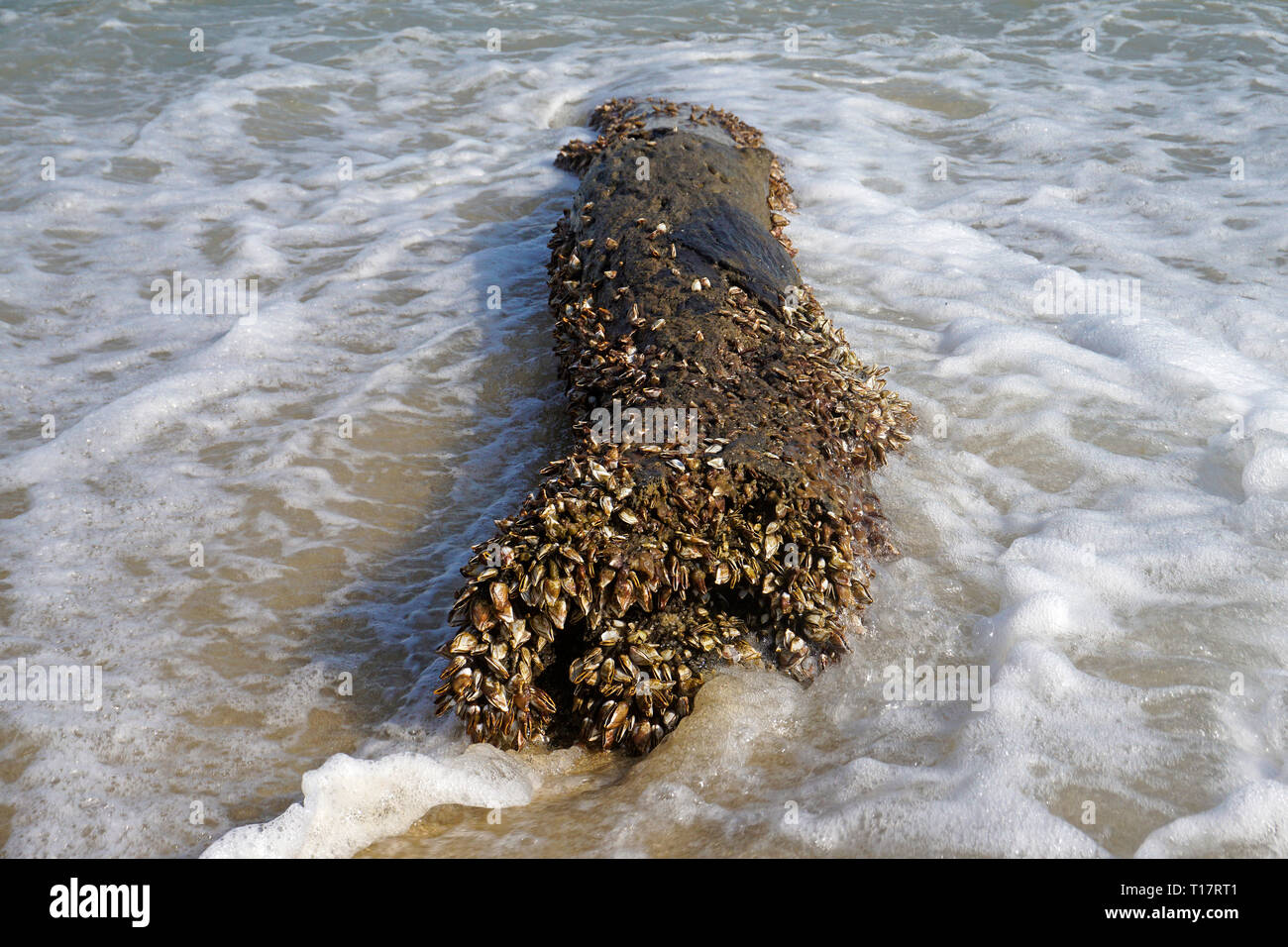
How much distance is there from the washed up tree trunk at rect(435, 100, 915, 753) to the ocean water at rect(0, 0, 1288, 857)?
0.23m

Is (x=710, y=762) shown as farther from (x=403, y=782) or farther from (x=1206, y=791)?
(x=1206, y=791)

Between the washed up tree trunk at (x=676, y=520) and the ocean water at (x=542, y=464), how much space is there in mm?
A: 235

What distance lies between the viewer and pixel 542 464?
242 inches

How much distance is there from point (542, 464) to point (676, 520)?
1.79 metres

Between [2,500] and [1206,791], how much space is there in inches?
264

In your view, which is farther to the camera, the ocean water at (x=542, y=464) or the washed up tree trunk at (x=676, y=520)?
the washed up tree trunk at (x=676, y=520)

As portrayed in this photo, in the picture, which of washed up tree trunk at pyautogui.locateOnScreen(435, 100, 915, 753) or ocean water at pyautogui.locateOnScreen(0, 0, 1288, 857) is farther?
washed up tree trunk at pyautogui.locateOnScreen(435, 100, 915, 753)

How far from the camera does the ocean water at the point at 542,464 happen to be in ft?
12.9

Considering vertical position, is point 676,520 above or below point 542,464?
above

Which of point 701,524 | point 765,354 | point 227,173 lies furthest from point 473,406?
point 227,173

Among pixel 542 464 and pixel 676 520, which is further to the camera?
pixel 542 464

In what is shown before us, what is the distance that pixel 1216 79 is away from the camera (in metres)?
13.2

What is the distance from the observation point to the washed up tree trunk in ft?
14.0

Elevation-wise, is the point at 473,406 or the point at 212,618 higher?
the point at 473,406
